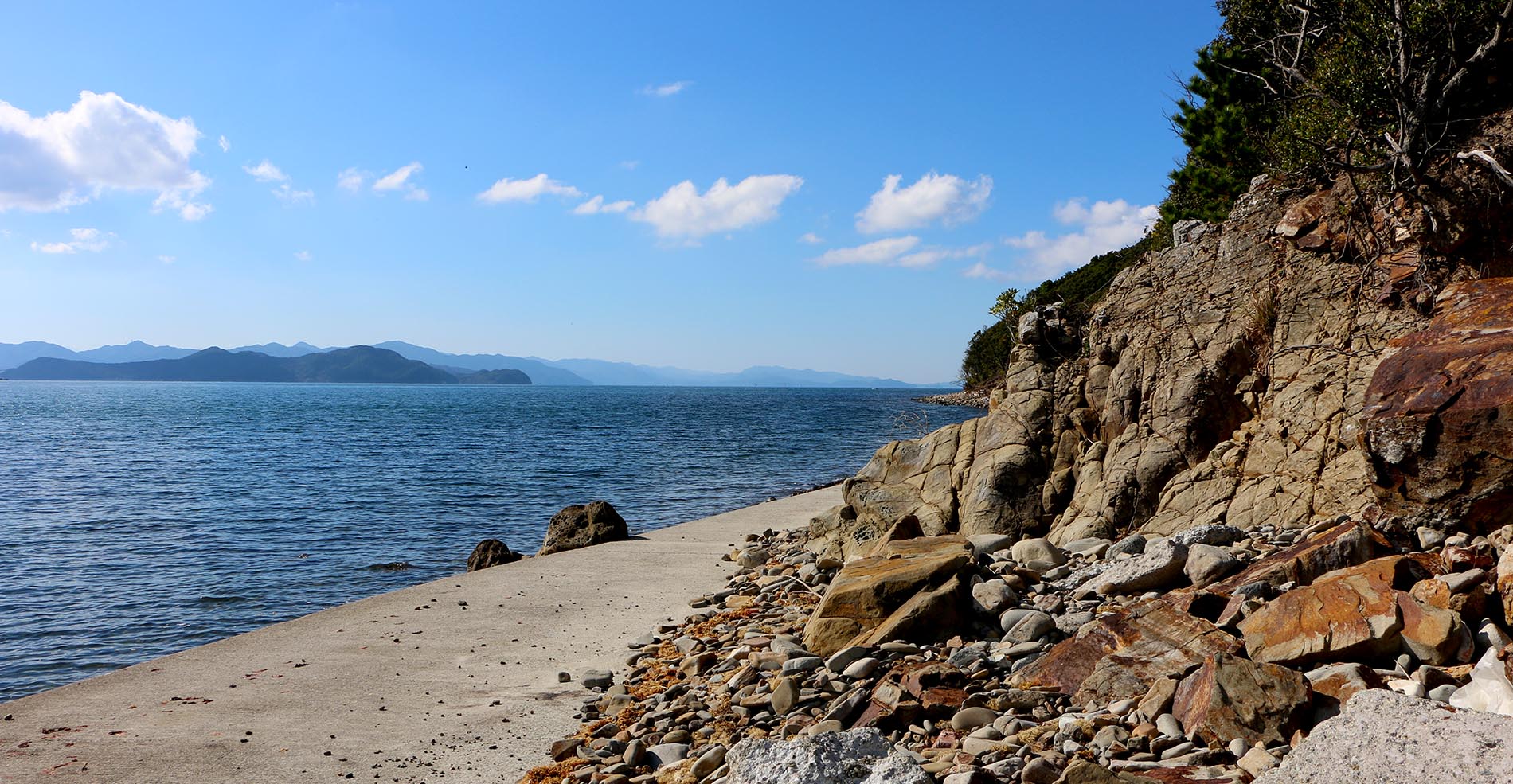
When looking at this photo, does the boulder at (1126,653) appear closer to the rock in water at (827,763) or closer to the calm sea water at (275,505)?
the rock in water at (827,763)

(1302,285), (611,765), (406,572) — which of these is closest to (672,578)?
(406,572)

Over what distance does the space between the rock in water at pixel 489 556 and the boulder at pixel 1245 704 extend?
54.1 feet

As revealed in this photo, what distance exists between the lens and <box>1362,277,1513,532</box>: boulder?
7633 mm

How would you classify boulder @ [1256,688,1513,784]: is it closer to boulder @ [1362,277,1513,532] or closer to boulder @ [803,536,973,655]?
boulder @ [1362,277,1513,532]

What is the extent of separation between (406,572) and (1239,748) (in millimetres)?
18454

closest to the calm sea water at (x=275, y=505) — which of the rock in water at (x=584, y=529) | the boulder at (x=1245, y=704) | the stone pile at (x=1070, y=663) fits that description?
the rock in water at (x=584, y=529)

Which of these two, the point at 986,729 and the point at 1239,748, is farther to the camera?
the point at 986,729

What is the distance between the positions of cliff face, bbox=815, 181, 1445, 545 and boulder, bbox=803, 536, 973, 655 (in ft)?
11.3

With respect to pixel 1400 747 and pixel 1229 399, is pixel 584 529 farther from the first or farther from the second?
pixel 1400 747

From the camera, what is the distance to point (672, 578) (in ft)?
54.7

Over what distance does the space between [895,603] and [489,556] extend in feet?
42.4

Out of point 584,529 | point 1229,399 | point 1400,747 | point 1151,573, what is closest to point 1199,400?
point 1229,399

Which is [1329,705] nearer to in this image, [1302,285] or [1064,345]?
[1302,285]

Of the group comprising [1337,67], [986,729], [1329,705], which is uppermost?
[1337,67]
